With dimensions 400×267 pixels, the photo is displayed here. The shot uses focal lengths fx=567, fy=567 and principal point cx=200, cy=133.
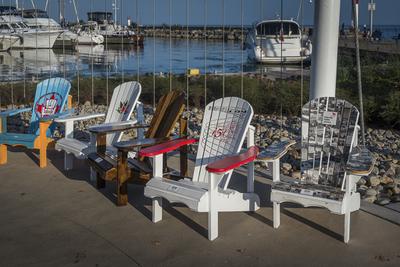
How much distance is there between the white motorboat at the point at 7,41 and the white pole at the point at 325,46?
75.1ft

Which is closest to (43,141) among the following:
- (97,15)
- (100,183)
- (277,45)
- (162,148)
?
(100,183)

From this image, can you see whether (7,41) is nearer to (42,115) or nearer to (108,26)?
(108,26)

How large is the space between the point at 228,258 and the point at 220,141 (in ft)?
4.88

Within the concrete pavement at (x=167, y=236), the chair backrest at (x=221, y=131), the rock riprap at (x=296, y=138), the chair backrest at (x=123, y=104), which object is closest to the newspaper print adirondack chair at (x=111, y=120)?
the chair backrest at (x=123, y=104)

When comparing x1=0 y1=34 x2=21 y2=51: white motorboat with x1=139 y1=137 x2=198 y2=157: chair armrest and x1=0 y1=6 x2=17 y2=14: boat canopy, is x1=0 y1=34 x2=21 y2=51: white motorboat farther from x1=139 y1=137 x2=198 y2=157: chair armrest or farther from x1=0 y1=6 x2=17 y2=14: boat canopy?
x1=139 y1=137 x2=198 y2=157: chair armrest

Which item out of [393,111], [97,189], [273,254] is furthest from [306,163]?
[393,111]

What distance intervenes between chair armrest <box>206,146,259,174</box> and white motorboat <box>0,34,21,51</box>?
79.3 feet

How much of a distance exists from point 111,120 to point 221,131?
1938 mm

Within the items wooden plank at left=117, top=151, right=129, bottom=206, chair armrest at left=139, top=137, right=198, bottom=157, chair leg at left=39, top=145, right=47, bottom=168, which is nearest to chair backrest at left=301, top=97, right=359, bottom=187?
chair armrest at left=139, top=137, right=198, bottom=157

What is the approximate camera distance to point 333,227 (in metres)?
4.34

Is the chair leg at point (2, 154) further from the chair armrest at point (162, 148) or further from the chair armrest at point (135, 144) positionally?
the chair armrest at point (162, 148)

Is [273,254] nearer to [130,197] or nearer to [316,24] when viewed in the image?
[130,197]

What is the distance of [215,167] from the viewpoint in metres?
3.94

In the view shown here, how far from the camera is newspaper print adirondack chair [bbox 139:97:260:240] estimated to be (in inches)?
159
